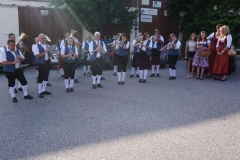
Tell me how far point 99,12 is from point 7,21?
5.84m

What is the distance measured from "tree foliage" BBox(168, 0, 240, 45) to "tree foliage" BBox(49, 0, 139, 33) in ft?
12.9

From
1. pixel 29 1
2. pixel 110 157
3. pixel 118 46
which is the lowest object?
pixel 110 157

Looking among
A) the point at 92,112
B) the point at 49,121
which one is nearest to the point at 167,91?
the point at 92,112

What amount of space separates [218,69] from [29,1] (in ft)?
40.2

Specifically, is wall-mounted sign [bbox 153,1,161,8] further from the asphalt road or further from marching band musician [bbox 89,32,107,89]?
the asphalt road

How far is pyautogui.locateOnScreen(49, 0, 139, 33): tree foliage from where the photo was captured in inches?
531

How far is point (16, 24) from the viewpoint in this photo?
15.5m

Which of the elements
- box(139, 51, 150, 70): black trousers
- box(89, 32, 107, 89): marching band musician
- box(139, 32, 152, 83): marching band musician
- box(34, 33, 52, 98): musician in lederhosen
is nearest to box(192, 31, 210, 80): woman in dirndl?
box(139, 32, 152, 83): marching band musician

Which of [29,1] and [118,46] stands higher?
[29,1]

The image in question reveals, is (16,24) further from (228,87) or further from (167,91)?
(228,87)

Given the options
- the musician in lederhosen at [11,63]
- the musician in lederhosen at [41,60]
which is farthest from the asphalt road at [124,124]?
the musician in lederhosen at [11,63]

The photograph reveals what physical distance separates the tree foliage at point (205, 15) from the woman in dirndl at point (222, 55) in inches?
257

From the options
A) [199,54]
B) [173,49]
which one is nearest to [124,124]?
[173,49]

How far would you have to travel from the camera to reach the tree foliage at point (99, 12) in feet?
44.2
